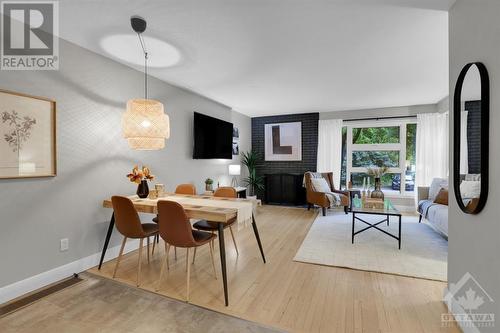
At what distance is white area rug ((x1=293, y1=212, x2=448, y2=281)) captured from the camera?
102 inches

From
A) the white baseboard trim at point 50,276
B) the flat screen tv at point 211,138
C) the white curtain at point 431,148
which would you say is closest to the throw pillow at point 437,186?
the white curtain at point 431,148

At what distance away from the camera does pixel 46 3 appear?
1888 mm

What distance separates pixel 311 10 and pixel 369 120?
453cm

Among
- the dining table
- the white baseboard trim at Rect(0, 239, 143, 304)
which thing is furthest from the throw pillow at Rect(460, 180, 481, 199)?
the white baseboard trim at Rect(0, 239, 143, 304)

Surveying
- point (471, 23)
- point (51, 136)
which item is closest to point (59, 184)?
point (51, 136)

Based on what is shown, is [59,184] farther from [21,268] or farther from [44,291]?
[44,291]

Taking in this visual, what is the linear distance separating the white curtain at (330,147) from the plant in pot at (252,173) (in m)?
1.61

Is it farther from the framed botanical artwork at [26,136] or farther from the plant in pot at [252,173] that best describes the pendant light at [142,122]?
the plant in pot at [252,173]

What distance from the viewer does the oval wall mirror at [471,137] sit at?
56.4 inches

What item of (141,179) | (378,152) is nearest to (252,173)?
(378,152)

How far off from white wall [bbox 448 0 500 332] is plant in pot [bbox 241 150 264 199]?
4650mm

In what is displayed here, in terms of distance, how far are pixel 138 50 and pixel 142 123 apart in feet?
3.03

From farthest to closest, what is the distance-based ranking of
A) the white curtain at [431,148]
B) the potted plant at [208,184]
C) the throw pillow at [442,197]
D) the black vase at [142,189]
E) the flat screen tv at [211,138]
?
the white curtain at [431,148] → the potted plant at [208,184] → the flat screen tv at [211,138] → the throw pillow at [442,197] → the black vase at [142,189]

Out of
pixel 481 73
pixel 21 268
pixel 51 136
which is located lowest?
pixel 21 268
